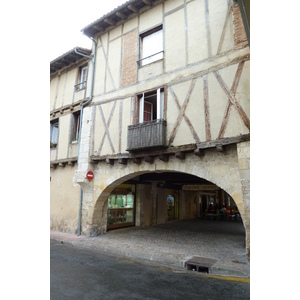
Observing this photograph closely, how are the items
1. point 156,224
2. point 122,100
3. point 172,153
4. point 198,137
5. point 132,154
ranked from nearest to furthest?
1. point 198,137
2. point 172,153
3. point 132,154
4. point 122,100
5. point 156,224

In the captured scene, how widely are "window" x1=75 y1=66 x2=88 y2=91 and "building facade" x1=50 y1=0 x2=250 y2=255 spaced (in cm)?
5

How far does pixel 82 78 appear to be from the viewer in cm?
1049

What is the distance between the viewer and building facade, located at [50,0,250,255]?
6.10 metres

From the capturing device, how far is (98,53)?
31.9 feet

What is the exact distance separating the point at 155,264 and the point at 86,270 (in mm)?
1559

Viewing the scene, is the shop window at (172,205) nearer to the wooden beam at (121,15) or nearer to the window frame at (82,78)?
the window frame at (82,78)

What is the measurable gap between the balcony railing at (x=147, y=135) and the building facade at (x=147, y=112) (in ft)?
0.11

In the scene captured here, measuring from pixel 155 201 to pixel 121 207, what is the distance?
214 centimetres

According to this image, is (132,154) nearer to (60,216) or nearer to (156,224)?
(60,216)

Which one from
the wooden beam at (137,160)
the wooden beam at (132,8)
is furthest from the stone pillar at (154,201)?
the wooden beam at (132,8)

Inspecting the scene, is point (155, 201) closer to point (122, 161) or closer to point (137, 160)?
point (122, 161)

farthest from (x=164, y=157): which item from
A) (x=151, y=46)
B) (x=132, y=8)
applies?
(x=132, y=8)

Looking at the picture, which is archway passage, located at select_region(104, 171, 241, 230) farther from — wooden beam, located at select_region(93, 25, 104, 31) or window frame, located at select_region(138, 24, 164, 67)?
wooden beam, located at select_region(93, 25, 104, 31)

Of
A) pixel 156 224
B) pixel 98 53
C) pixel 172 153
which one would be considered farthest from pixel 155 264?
pixel 98 53
